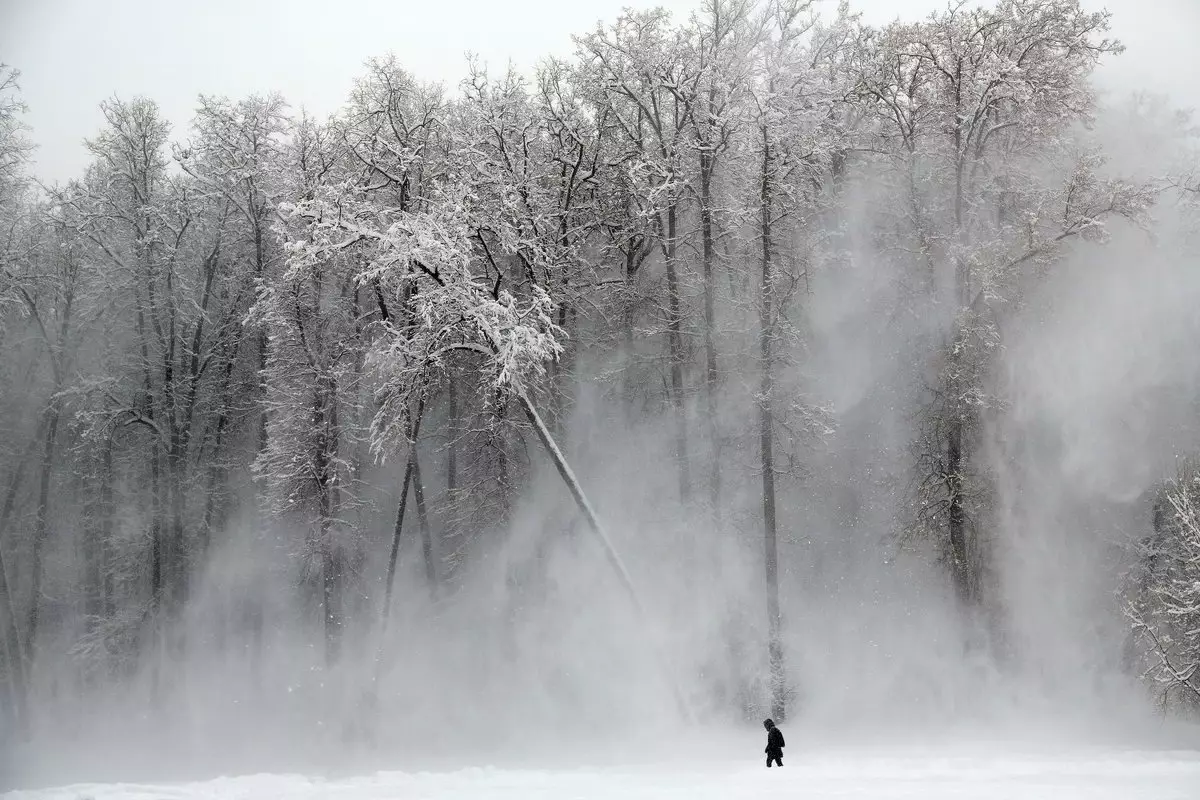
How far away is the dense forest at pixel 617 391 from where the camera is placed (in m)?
17.2

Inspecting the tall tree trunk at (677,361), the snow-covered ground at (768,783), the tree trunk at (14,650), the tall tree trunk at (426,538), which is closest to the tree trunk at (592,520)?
the snow-covered ground at (768,783)

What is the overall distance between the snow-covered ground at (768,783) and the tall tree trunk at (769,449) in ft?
11.2

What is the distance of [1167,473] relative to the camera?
1856cm

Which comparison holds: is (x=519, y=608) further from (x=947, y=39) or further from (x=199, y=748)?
(x=947, y=39)

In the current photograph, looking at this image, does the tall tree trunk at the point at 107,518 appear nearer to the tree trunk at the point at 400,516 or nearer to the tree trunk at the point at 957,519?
the tree trunk at the point at 400,516

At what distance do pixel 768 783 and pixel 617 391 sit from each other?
13236 millimetres

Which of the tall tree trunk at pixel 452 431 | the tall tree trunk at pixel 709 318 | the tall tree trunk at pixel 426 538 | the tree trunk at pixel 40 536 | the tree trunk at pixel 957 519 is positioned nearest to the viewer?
the tree trunk at pixel 957 519

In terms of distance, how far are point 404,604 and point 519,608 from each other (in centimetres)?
337

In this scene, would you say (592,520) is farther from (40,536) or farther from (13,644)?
(13,644)

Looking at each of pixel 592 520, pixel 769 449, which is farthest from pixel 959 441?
pixel 592 520

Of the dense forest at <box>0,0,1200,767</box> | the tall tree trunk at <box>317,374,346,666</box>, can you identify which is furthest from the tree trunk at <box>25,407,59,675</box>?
the tall tree trunk at <box>317,374,346,666</box>

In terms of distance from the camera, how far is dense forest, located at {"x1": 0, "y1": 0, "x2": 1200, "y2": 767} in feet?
56.5

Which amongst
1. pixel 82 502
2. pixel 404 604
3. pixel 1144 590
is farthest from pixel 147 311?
pixel 1144 590

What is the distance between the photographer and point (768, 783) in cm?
1136
